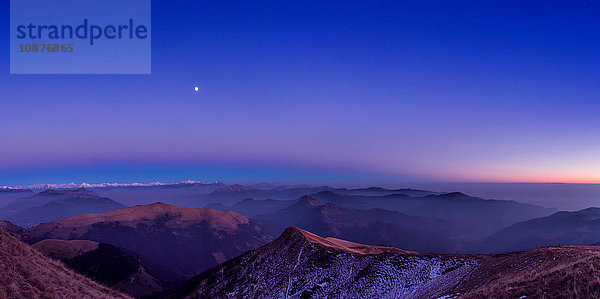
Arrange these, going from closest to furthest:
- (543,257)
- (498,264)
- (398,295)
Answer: (543,257)
(498,264)
(398,295)

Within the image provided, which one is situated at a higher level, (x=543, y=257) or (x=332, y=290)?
(x=543, y=257)

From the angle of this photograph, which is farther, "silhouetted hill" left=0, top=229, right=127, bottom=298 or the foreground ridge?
the foreground ridge

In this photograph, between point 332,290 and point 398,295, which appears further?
point 332,290

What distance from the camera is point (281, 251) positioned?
81625 mm

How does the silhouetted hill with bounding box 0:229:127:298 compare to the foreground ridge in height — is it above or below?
above

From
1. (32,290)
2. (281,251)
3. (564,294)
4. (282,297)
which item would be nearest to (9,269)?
(32,290)

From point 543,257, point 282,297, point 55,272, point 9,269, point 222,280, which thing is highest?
point 9,269

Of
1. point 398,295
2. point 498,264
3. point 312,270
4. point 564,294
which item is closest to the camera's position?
point 564,294

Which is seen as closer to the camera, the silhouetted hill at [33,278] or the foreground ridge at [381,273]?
the silhouetted hill at [33,278]

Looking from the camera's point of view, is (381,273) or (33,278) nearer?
(33,278)

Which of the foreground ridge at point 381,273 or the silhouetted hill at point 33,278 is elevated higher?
the silhouetted hill at point 33,278

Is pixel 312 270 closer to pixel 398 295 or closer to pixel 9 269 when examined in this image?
pixel 398 295

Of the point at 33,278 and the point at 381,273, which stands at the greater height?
the point at 33,278

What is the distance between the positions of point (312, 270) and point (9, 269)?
57425 mm
